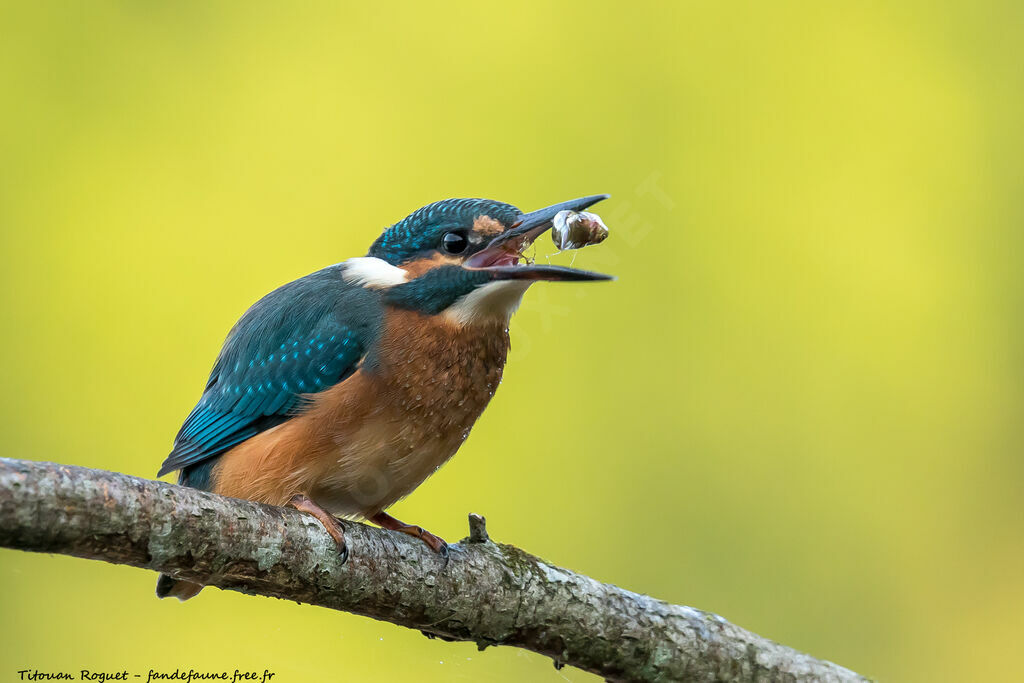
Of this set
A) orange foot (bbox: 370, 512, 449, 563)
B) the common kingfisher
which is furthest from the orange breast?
orange foot (bbox: 370, 512, 449, 563)

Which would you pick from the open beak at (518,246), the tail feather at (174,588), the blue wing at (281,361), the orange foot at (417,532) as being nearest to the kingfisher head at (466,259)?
the open beak at (518,246)

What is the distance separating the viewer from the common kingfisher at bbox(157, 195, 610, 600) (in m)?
3.30

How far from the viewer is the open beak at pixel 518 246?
3326mm

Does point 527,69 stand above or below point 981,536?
above

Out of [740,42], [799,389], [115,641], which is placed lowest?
[115,641]

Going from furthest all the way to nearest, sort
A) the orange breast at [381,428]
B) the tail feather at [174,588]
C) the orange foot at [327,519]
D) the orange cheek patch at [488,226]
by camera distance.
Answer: the orange cheek patch at [488,226] < the tail feather at [174,588] < the orange breast at [381,428] < the orange foot at [327,519]

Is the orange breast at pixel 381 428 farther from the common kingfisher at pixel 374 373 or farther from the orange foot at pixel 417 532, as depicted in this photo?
the orange foot at pixel 417 532

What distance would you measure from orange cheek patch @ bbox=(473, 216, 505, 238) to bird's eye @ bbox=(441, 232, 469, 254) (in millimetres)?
72

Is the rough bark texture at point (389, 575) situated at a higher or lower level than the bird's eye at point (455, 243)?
lower

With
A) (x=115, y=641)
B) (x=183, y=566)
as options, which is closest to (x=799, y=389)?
(x=115, y=641)

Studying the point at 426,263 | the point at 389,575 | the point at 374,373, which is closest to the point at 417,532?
the point at 389,575

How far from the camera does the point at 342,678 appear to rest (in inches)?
183

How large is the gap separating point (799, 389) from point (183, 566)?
14.0 ft

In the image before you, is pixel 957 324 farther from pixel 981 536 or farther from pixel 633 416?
pixel 633 416
